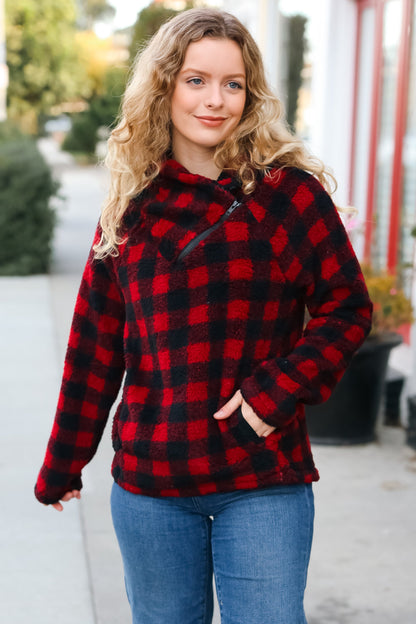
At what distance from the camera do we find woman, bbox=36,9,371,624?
74.8 inches

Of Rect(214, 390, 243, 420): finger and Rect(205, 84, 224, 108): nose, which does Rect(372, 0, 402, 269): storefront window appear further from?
Rect(214, 390, 243, 420): finger

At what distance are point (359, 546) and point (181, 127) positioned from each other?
2393 mm

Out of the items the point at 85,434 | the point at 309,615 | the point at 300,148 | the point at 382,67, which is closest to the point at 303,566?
the point at 85,434

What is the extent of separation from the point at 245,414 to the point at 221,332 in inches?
7.0

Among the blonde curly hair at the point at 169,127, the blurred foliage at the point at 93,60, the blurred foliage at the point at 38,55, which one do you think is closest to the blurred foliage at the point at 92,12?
the blurred foliage at the point at 93,60

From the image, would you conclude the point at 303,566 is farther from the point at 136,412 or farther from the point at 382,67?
the point at 382,67

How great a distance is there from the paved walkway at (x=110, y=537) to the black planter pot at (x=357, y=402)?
8 cm

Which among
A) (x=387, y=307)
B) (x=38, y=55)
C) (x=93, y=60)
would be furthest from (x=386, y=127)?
(x=93, y=60)

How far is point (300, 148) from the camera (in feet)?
6.79

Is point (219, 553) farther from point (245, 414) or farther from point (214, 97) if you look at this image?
point (214, 97)

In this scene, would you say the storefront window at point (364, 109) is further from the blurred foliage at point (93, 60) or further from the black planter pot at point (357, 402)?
the blurred foliage at point (93, 60)

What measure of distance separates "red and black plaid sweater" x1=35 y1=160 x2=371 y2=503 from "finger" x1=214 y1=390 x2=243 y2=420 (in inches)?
0.6

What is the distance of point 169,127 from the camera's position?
7.04 feet

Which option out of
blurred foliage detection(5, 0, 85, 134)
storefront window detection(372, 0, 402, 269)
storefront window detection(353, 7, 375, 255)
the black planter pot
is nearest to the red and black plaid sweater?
the black planter pot
